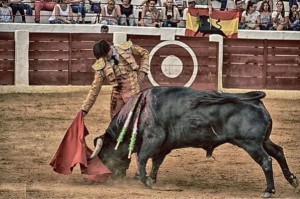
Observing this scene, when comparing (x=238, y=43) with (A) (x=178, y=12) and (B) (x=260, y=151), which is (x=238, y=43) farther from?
(B) (x=260, y=151)

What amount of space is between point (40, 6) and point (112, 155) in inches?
320

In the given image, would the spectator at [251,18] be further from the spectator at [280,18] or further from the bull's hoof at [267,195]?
the bull's hoof at [267,195]

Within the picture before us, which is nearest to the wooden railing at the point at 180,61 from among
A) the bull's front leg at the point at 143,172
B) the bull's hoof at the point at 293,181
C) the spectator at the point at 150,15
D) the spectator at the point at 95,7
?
the spectator at the point at 150,15

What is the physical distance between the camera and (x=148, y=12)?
55.3 ft

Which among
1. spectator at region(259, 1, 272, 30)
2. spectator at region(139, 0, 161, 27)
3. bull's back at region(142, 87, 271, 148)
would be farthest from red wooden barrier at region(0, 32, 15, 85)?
bull's back at region(142, 87, 271, 148)

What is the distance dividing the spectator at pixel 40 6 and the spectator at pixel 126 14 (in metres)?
1.16

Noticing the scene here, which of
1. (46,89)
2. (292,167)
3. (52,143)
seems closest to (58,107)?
(46,89)

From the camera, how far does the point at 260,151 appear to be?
26.8 feet

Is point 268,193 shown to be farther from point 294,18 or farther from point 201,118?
point 294,18

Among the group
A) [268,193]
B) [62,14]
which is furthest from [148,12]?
[268,193]

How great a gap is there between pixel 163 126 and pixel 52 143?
3.09 m

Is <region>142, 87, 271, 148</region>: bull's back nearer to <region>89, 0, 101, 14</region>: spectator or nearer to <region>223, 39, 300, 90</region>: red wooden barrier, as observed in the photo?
<region>223, 39, 300, 90</region>: red wooden barrier

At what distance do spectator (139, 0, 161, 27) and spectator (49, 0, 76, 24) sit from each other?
1.18m

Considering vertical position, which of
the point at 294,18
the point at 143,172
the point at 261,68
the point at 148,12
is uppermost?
the point at 148,12
